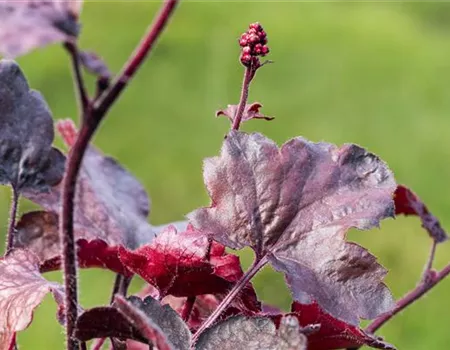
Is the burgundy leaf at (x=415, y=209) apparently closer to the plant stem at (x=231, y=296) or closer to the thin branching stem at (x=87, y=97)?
the plant stem at (x=231, y=296)

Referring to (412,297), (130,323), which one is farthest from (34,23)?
(412,297)

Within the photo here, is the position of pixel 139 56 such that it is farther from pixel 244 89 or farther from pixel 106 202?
pixel 106 202

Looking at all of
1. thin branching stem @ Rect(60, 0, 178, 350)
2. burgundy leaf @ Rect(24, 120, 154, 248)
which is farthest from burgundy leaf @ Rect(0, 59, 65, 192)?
thin branching stem @ Rect(60, 0, 178, 350)

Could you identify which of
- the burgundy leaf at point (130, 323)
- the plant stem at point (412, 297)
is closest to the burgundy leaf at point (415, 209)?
the plant stem at point (412, 297)

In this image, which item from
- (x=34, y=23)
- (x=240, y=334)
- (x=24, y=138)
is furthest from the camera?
(x=24, y=138)

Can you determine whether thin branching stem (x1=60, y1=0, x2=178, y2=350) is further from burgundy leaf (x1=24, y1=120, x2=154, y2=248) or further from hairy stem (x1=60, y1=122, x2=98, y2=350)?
burgundy leaf (x1=24, y1=120, x2=154, y2=248)
